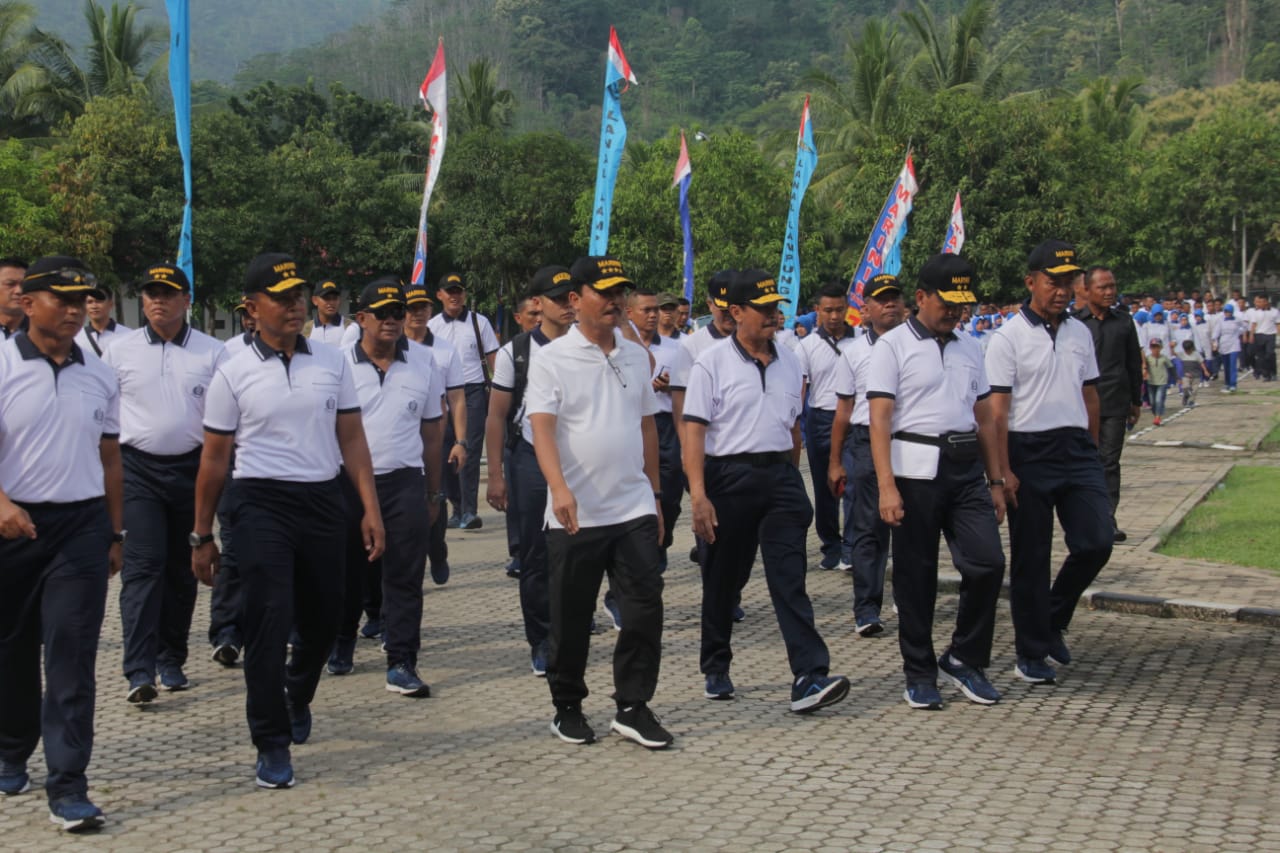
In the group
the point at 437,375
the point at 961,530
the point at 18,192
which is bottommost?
the point at 961,530

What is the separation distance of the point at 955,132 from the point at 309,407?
39313 millimetres

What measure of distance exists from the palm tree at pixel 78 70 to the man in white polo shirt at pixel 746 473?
1816 inches

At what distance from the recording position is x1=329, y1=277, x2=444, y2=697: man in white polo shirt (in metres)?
7.46

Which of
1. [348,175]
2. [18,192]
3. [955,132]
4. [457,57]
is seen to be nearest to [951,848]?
[18,192]

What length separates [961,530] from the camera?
→ 23.3ft

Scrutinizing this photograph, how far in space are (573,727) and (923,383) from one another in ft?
7.57

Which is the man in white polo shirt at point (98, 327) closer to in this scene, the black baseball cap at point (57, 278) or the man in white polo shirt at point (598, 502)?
the black baseball cap at point (57, 278)

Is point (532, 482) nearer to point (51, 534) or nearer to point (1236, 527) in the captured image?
point (51, 534)

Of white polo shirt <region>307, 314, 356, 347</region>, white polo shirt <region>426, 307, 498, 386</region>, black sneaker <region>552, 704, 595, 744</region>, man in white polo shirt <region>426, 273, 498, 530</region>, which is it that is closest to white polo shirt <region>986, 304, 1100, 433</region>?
black sneaker <region>552, 704, 595, 744</region>

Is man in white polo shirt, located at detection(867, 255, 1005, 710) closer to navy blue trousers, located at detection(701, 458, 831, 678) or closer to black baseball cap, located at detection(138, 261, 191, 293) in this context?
navy blue trousers, located at detection(701, 458, 831, 678)

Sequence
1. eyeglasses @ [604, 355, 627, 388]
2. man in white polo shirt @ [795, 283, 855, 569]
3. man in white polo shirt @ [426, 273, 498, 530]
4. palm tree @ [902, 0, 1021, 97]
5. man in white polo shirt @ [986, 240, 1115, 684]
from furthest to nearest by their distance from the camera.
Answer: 1. palm tree @ [902, 0, 1021, 97]
2. man in white polo shirt @ [426, 273, 498, 530]
3. man in white polo shirt @ [795, 283, 855, 569]
4. man in white polo shirt @ [986, 240, 1115, 684]
5. eyeglasses @ [604, 355, 627, 388]

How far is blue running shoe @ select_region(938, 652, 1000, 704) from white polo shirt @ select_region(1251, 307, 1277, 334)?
1224 inches

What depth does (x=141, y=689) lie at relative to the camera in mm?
7160

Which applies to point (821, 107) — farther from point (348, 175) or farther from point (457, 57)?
point (457, 57)
